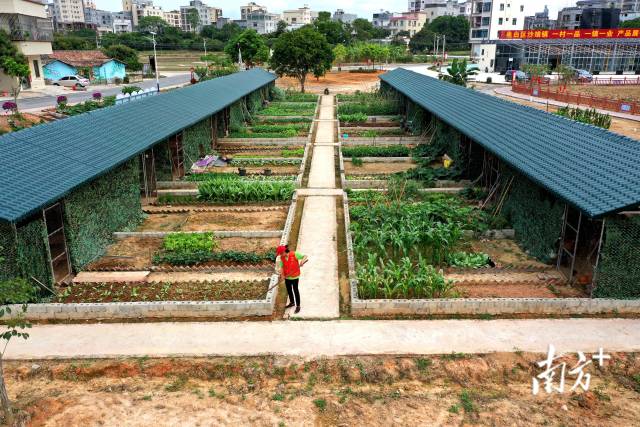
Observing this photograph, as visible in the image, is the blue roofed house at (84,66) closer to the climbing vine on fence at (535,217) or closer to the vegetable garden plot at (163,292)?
the vegetable garden plot at (163,292)

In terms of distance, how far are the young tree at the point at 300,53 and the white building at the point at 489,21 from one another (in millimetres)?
40035

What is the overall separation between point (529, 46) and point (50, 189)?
75615 mm

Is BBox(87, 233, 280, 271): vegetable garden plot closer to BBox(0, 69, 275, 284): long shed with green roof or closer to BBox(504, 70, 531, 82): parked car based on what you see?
BBox(0, 69, 275, 284): long shed with green roof

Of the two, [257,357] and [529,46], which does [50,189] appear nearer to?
[257,357]

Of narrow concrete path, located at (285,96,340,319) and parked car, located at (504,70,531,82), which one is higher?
parked car, located at (504,70,531,82)

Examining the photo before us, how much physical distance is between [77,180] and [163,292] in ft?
12.8

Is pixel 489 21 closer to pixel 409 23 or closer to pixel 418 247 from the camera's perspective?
pixel 418 247

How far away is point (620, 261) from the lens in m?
11.7

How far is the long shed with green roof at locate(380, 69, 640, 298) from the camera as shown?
1162cm

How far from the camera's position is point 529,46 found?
2881 inches

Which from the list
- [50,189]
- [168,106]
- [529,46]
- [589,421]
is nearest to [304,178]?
[168,106]

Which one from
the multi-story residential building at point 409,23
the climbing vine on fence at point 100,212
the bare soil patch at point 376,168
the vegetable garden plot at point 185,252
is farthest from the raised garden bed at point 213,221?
the multi-story residential building at point 409,23

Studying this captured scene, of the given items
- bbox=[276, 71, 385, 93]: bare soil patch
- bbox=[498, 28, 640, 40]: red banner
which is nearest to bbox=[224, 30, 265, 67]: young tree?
bbox=[276, 71, 385, 93]: bare soil patch

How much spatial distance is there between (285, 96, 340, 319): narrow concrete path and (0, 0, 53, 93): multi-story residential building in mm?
41576
